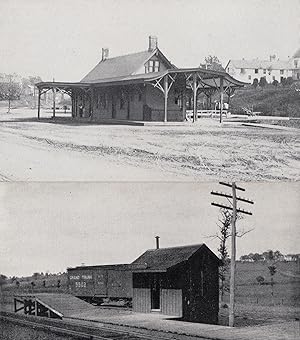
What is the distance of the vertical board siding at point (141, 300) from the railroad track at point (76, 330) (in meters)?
0.23

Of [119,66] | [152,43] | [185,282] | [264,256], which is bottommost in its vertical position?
[185,282]

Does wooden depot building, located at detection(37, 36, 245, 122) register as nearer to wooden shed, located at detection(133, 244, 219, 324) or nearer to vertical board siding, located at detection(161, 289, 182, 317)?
wooden shed, located at detection(133, 244, 219, 324)

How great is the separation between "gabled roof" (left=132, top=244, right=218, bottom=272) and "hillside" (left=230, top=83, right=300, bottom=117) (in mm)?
874

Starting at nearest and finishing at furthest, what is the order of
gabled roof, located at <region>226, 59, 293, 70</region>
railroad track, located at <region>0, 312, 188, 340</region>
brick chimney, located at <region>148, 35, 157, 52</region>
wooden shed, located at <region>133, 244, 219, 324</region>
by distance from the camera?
railroad track, located at <region>0, 312, 188, 340</region> → wooden shed, located at <region>133, 244, 219, 324</region> → brick chimney, located at <region>148, 35, 157, 52</region> → gabled roof, located at <region>226, 59, 293, 70</region>

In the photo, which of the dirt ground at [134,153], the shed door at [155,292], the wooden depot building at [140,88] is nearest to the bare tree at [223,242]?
the dirt ground at [134,153]

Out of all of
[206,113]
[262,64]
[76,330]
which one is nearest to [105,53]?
[206,113]

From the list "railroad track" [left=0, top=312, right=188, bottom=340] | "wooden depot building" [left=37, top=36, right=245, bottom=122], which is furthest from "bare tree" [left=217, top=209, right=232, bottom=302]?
"wooden depot building" [left=37, top=36, right=245, bottom=122]

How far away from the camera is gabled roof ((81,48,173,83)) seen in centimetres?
430

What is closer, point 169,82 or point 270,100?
point 169,82

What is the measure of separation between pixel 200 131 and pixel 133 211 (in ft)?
1.97

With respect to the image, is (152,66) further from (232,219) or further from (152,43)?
(232,219)

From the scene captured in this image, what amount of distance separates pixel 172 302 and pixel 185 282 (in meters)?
0.13

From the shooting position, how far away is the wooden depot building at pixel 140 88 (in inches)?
169

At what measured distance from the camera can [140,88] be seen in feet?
14.2
